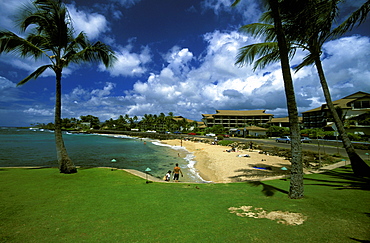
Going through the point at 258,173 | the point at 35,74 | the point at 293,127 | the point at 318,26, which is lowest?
the point at 258,173

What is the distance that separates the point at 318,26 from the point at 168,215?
29.5 feet

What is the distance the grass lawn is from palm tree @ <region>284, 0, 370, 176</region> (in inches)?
129

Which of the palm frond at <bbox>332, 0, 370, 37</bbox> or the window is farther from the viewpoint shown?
the window

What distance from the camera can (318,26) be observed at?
6.87m

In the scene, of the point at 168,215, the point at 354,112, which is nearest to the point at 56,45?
the point at 168,215

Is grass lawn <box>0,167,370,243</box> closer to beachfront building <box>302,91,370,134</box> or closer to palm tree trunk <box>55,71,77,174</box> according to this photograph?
palm tree trunk <box>55,71,77,174</box>

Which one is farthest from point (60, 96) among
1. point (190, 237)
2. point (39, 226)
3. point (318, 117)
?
point (318, 117)

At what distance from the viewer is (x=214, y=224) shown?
4.40 m

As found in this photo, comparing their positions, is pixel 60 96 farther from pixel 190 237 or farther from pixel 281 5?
pixel 281 5

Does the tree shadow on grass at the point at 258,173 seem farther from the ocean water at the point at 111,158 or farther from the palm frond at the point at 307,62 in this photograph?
the palm frond at the point at 307,62

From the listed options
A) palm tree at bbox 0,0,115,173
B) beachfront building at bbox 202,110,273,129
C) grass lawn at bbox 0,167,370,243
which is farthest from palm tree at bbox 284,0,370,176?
beachfront building at bbox 202,110,273,129

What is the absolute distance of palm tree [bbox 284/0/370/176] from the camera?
19.0 ft

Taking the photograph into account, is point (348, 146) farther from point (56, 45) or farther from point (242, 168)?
point (56, 45)

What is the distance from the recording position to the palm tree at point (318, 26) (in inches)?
228
